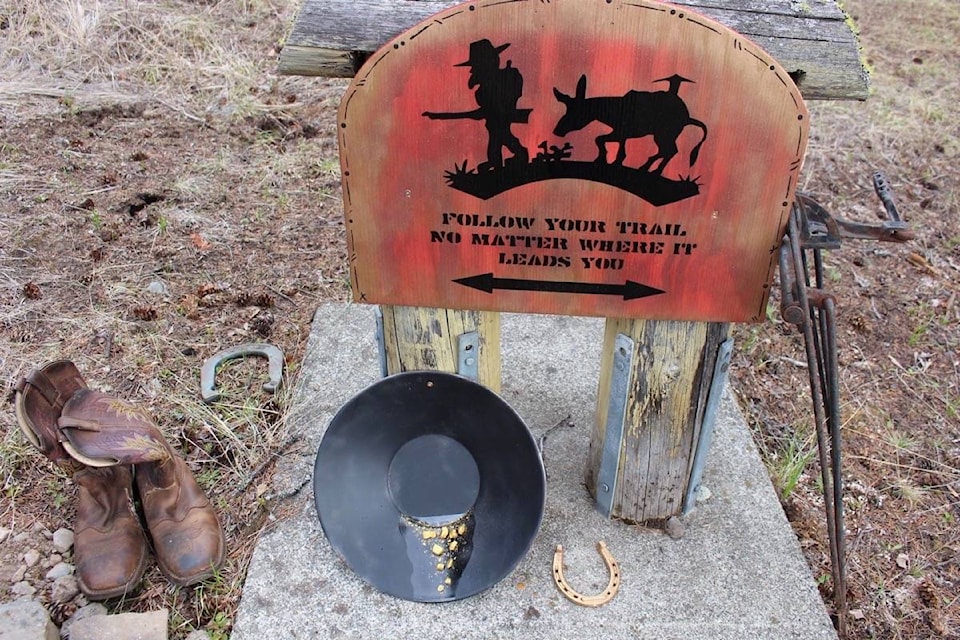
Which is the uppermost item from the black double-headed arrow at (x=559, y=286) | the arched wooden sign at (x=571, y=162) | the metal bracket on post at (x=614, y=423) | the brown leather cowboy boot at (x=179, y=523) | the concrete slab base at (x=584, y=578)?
the arched wooden sign at (x=571, y=162)

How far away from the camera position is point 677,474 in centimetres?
210

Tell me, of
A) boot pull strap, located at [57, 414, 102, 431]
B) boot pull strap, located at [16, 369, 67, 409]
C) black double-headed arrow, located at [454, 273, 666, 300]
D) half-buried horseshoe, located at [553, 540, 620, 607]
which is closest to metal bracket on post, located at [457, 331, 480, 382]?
black double-headed arrow, located at [454, 273, 666, 300]

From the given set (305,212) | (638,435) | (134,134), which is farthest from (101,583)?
(134,134)

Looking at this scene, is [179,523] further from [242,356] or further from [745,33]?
[745,33]

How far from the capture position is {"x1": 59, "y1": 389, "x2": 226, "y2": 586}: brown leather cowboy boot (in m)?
1.91

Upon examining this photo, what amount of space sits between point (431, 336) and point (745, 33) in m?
1.09

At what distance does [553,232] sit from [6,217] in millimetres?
3166

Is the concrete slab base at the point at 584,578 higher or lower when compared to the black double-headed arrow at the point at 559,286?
lower

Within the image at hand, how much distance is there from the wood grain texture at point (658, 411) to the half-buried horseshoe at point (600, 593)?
6.3 inches

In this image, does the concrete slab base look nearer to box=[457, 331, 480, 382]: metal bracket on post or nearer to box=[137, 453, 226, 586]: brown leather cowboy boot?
box=[137, 453, 226, 586]: brown leather cowboy boot

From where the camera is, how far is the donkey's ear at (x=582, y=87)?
1.48 meters

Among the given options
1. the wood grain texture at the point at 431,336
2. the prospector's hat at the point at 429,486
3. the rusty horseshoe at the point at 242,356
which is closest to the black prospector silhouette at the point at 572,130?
the wood grain texture at the point at 431,336

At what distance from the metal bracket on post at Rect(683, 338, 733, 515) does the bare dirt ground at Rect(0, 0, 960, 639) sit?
41cm

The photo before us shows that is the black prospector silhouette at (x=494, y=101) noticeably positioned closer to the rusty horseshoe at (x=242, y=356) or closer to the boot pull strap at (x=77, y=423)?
the boot pull strap at (x=77, y=423)
